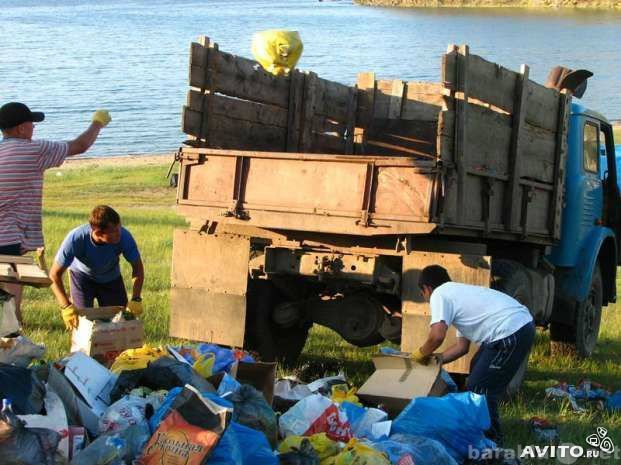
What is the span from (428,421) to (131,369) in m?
1.72

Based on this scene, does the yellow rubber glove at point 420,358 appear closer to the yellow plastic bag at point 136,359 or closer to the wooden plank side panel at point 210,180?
the yellow plastic bag at point 136,359

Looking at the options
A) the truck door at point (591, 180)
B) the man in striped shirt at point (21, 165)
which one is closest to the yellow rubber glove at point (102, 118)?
the man in striped shirt at point (21, 165)

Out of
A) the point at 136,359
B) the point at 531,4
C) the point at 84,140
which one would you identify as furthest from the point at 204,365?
the point at 531,4

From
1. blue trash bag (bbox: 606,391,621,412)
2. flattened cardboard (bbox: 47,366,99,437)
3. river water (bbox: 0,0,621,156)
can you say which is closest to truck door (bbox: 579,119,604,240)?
blue trash bag (bbox: 606,391,621,412)

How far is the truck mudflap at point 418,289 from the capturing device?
806 centimetres

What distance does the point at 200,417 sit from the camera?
538cm

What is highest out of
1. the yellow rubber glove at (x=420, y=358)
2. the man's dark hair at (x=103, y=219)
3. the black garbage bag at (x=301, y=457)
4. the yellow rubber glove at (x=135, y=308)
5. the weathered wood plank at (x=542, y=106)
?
the weathered wood plank at (x=542, y=106)

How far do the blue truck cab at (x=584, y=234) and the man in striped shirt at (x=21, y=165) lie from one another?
14.0ft

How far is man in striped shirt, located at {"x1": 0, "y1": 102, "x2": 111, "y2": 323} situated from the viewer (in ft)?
26.5

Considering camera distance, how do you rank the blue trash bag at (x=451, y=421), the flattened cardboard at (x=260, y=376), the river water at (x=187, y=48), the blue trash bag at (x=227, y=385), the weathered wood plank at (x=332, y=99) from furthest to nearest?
the river water at (x=187, y=48) < the weathered wood plank at (x=332, y=99) < the flattened cardboard at (x=260, y=376) < the blue trash bag at (x=451, y=421) < the blue trash bag at (x=227, y=385)

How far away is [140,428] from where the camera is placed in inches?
219

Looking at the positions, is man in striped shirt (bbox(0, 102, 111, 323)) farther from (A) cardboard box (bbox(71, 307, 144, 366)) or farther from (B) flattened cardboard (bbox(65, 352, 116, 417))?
(B) flattened cardboard (bbox(65, 352, 116, 417))

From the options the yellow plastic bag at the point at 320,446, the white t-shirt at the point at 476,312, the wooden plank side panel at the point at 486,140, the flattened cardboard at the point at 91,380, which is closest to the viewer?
the yellow plastic bag at the point at 320,446

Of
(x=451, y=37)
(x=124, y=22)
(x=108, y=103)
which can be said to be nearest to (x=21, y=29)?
(x=124, y=22)
